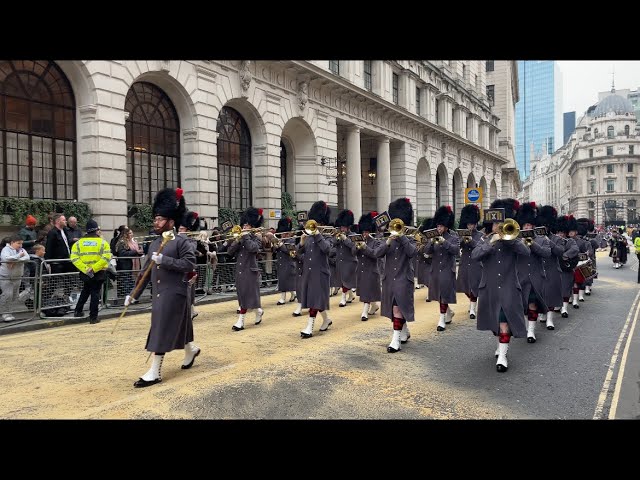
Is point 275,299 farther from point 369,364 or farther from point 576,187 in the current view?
point 576,187

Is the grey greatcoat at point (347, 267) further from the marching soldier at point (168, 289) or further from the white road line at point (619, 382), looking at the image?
the marching soldier at point (168, 289)

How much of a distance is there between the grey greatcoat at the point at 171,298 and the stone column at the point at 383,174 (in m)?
26.9

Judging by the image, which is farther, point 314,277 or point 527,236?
point 314,277

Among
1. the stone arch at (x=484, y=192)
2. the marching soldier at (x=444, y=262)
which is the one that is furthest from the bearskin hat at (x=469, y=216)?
the stone arch at (x=484, y=192)

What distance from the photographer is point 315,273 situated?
30.9 ft

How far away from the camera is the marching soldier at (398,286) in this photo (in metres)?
7.96

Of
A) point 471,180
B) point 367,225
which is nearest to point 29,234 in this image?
point 367,225

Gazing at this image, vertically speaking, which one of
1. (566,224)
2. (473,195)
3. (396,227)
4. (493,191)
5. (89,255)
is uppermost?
(493,191)

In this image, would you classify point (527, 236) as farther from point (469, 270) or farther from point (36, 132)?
point (36, 132)

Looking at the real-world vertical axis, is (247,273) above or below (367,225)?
below

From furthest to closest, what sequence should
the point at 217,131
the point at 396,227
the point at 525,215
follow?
the point at 217,131
the point at 525,215
the point at 396,227

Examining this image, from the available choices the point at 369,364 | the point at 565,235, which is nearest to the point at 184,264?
the point at 369,364

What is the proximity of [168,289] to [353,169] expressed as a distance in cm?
2379

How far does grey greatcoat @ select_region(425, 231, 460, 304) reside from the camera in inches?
407
